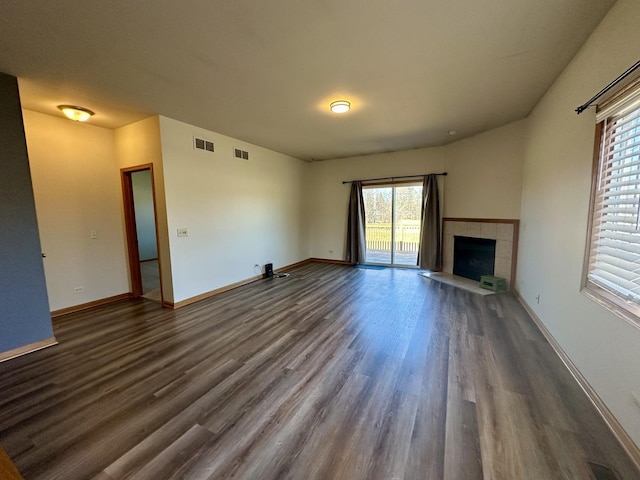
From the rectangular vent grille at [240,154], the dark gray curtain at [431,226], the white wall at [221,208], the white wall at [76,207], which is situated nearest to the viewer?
the white wall at [76,207]

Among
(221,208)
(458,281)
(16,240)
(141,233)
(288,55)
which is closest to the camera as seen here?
(288,55)

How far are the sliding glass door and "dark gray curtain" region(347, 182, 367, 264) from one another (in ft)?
0.57

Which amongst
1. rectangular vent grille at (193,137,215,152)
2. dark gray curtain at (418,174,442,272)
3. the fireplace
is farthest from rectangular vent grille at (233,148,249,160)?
the fireplace

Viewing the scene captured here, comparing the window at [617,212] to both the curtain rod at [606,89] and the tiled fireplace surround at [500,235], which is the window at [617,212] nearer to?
the curtain rod at [606,89]

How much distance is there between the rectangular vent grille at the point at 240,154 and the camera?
181 inches

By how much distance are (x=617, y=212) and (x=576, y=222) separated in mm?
507

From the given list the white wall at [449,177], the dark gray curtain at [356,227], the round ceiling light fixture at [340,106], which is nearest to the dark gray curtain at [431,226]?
the white wall at [449,177]

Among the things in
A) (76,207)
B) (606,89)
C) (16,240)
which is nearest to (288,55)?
(606,89)

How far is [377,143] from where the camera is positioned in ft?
16.5

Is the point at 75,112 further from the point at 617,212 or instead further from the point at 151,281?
the point at 617,212

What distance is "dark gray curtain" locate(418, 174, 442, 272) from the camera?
17.4 ft

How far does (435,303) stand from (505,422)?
7.04 ft

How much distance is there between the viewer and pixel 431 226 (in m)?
5.36

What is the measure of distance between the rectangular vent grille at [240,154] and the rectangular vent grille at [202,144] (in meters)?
0.48
